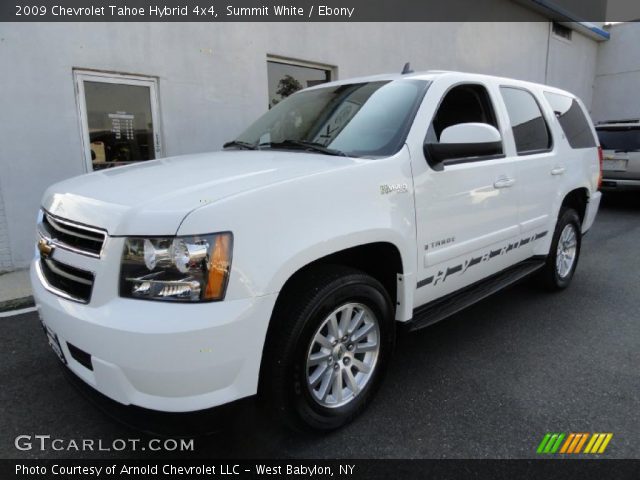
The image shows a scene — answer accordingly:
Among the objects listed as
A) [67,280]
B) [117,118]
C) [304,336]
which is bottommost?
[304,336]

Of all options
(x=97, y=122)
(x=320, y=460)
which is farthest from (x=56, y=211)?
(x=97, y=122)

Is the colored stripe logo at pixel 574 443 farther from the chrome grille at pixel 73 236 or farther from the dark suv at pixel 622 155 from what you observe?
the dark suv at pixel 622 155

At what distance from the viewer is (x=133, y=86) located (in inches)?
241

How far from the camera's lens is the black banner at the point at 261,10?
5383 millimetres

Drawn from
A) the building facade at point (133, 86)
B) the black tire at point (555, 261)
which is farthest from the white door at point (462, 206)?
the building facade at point (133, 86)

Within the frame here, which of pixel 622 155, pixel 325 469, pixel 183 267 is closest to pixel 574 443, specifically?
pixel 325 469

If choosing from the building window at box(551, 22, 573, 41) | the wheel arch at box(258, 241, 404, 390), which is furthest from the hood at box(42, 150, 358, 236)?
the building window at box(551, 22, 573, 41)

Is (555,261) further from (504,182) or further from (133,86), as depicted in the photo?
(133,86)

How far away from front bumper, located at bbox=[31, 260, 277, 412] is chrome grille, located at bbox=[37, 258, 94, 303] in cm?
8

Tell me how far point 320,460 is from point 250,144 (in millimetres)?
2166

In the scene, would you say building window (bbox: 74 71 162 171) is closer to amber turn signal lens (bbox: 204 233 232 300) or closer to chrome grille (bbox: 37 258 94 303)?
→ chrome grille (bbox: 37 258 94 303)

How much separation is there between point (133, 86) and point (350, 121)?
437 centimetres

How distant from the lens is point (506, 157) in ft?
11.1

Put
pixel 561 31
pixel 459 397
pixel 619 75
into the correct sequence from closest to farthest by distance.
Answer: pixel 459 397, pixel 561 31, pixel 619 75
